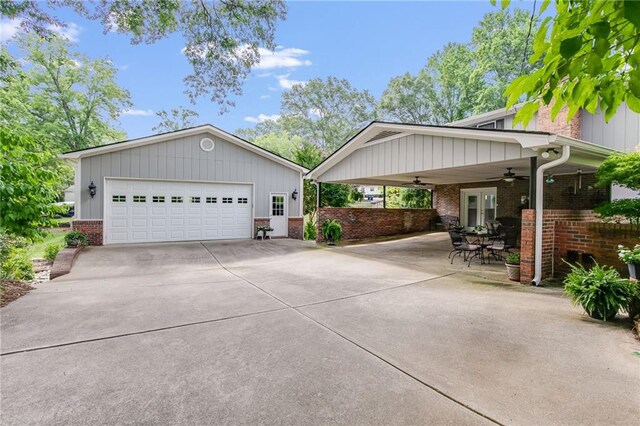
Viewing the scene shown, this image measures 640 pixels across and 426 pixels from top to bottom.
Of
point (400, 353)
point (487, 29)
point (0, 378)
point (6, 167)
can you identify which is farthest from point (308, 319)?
point (487, 29)

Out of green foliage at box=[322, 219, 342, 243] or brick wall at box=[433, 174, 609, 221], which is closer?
brick wall at box=[433, 174, 609, 221]

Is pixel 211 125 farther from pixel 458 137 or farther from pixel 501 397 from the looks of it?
pixel 501 397

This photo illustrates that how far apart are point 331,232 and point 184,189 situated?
6.24 metres

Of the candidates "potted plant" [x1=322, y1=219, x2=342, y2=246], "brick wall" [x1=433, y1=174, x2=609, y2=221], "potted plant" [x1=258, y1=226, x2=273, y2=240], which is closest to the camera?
"brick wall" [x1=433, y1=174, x2=609, y2=221]

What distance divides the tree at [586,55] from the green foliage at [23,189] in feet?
19.3

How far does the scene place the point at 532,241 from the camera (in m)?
6.10

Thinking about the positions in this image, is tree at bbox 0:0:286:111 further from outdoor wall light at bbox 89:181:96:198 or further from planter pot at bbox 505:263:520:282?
planter pot at bbox 505:263:520:282

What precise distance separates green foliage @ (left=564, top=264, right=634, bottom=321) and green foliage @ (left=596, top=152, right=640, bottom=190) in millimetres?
2742

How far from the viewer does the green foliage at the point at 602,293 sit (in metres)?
3.82

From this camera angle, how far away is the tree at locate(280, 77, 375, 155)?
34.0 metres

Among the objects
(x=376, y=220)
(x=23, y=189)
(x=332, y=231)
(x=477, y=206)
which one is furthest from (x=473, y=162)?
(x=23, y=189)

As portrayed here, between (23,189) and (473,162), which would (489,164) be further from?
(23,189)

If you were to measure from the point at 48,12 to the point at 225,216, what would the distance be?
27.0 feet

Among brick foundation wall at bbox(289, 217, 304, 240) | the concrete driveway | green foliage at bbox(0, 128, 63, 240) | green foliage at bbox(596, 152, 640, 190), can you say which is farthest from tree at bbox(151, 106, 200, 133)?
green foliage at bbox(596, 152, 640, 190)
